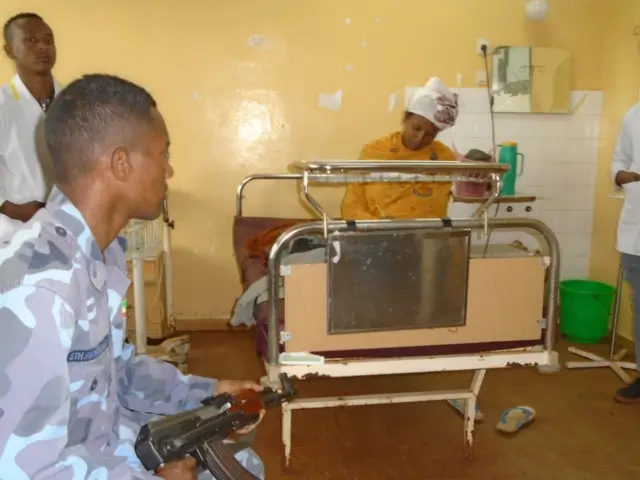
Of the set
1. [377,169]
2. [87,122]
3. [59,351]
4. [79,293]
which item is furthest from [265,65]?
[59,351]

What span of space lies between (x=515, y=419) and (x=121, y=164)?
2.58 m

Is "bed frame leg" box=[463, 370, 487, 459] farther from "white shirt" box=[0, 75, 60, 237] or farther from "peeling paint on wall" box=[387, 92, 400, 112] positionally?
"peeling paint on wall" box=[387, 92, 400, 112]

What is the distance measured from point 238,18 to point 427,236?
2713 mm

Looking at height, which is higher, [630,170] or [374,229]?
[630,170]

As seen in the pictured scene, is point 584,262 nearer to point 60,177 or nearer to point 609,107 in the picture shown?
point 609,107

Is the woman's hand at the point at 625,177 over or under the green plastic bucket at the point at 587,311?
over

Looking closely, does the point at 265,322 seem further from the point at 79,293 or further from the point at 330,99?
the point at 330,99

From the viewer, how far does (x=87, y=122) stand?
1205 millimetres

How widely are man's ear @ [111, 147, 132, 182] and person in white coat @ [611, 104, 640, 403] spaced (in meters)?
2.92

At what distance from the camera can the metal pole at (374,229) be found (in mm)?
2148

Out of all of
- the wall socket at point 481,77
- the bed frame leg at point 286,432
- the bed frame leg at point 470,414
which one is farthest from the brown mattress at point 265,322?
the wall socket at point 481,77

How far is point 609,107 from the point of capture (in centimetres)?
452

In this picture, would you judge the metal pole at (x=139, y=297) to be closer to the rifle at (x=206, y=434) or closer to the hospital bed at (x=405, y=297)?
the hospital bed at (x=405, y=297)

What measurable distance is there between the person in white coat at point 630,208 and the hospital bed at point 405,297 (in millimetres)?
1202
